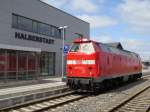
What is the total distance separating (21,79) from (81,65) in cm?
698

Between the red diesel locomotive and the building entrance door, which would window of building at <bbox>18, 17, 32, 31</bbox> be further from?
the red diesel locomotive

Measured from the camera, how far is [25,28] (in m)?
31.6

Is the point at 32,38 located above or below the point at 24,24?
below

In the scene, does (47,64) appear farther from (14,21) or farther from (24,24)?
(14,21)

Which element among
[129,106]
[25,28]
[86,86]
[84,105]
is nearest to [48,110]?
[84,105]

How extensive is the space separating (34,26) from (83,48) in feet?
47.9

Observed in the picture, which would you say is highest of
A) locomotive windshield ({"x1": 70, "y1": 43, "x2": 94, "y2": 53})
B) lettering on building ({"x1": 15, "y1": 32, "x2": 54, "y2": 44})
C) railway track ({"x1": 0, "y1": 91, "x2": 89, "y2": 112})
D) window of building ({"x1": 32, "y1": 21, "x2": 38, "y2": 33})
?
window of building ({"x1": 32, "y1": 21, "x2": 38, "y2": 33})

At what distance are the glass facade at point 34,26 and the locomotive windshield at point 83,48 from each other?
11177 millimetres

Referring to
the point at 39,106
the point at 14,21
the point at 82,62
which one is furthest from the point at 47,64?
the point at 39,106

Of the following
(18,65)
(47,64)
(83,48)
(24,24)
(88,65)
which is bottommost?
Result: (88,65)

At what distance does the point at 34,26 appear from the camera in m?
33.2

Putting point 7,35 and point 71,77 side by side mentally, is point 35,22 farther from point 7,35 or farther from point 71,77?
point 71,77

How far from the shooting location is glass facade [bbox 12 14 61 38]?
30.2 meters

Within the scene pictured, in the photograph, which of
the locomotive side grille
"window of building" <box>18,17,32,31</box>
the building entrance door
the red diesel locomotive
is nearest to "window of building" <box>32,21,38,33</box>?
"window of building" <box>18,17,32,31</box>
